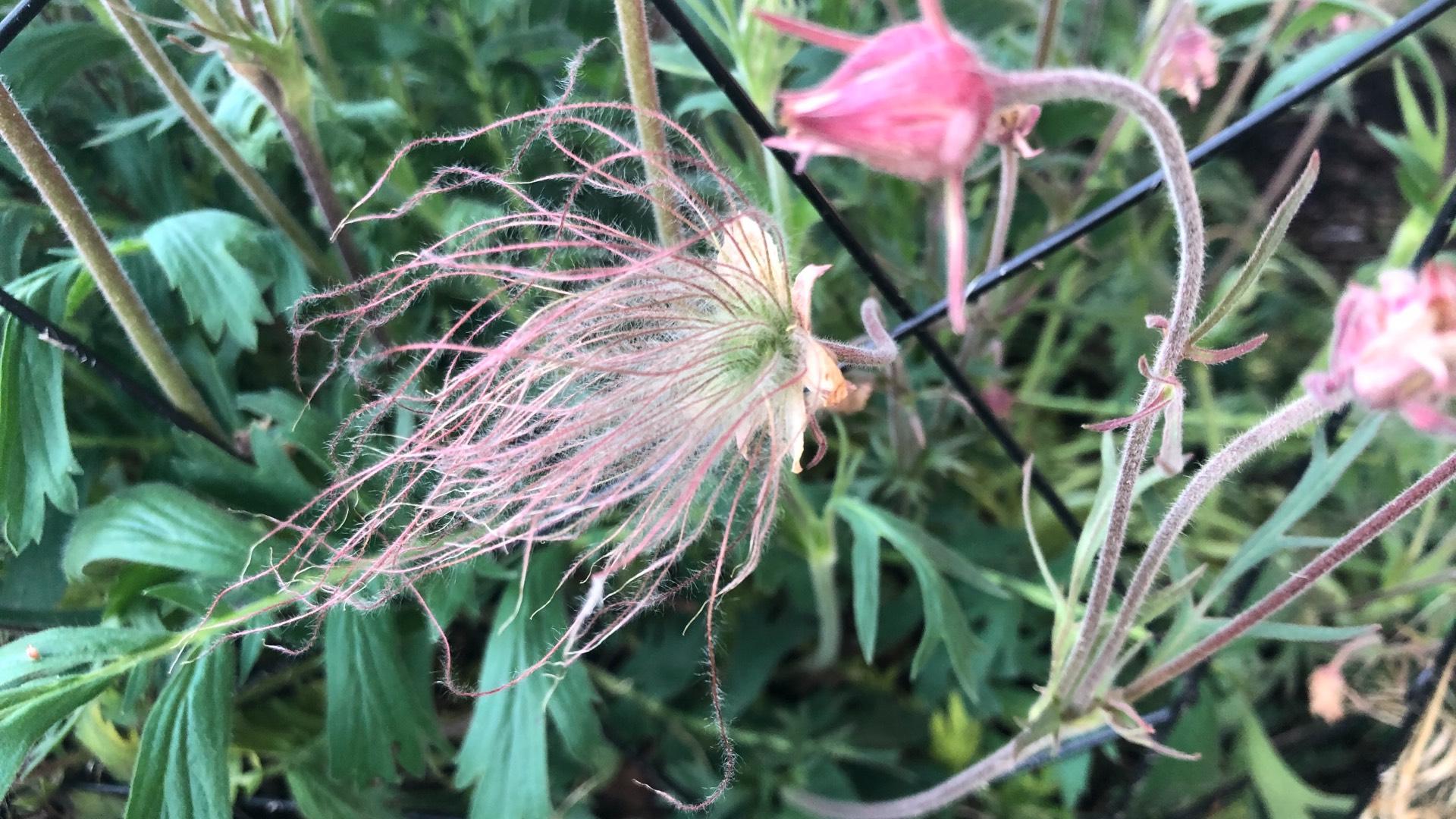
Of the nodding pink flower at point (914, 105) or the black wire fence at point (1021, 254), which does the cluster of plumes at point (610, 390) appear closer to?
the black wire fence at point (1021, 254)

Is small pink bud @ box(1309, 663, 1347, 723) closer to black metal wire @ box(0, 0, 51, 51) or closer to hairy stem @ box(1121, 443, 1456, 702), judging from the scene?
hairy stem @ box(1121, 443, 1456, 702)

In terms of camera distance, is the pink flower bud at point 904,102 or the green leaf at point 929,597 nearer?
the pink flower bud at point 904,102

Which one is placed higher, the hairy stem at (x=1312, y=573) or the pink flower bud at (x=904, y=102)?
the pink flower bud at (x=904, y=102)

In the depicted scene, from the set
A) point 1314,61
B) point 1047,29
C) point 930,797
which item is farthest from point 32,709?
point 1314,61

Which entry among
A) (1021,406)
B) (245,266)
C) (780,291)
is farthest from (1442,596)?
(245,266)

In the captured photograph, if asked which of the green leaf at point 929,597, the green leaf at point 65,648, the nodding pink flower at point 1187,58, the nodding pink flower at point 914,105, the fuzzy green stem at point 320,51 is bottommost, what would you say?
the green leaf at point 929,597

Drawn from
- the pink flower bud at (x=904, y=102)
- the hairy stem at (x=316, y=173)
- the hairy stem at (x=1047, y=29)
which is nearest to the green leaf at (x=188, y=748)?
the hairy stem at (x=316, y=173)

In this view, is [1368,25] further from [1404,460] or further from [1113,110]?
[1404,460]
